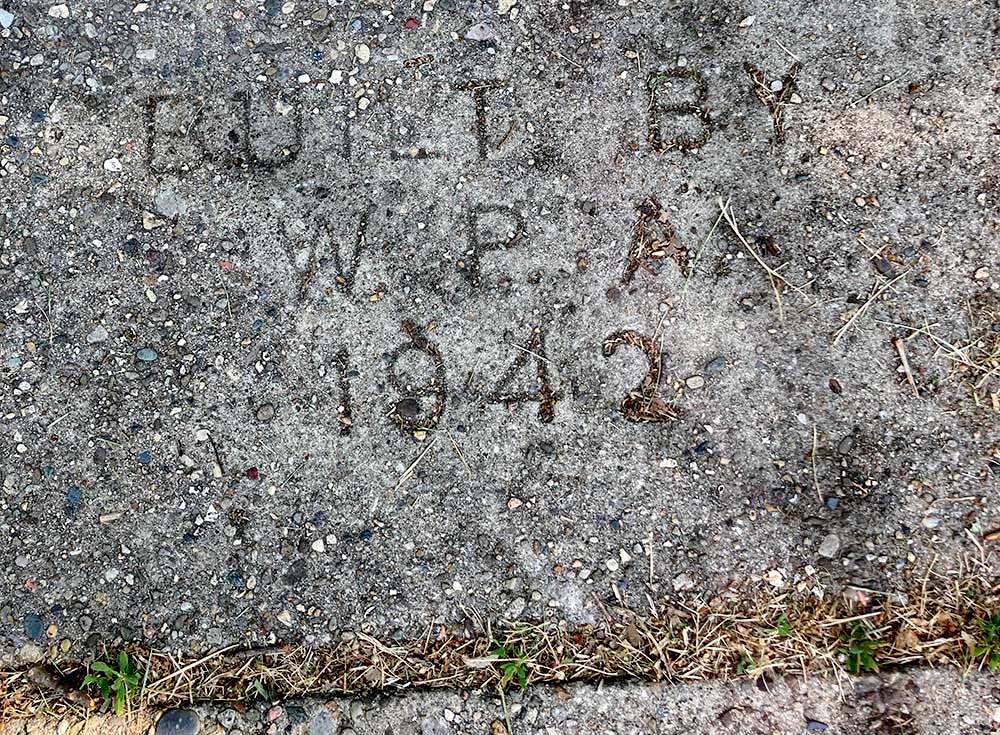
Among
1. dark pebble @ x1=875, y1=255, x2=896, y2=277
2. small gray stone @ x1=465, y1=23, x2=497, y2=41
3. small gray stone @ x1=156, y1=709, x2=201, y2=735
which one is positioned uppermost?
small gray stone @ x1=465, y1=23, x2=497, y2=41

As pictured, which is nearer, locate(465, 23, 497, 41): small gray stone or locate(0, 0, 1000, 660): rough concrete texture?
locate(0, 0, 1000, 660): rough concrete texture

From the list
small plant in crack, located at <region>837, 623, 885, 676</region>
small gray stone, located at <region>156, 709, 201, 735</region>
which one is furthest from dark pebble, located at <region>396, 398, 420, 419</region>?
small plant in crack, located at <region>837, 623, 885, 676</region>

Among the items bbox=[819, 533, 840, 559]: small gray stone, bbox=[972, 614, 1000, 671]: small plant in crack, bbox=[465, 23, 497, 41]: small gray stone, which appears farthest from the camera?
bbox=[465, 23, 497, 41]: small gray stone

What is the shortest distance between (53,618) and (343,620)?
760 millimetres

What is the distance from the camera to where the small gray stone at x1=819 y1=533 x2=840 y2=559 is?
76.0 inches

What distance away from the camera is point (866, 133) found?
206 centimetres

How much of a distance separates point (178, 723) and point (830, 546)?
5.63 feet

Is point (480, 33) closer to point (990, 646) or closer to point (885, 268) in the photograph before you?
point (885, 268)

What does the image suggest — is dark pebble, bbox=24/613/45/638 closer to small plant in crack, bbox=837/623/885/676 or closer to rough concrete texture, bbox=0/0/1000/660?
rough concrete texture, bbox=0/0/1000/660

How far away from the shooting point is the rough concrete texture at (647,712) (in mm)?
1842

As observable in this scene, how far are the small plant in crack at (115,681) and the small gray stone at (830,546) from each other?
178 centimetres

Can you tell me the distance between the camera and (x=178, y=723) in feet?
6.28

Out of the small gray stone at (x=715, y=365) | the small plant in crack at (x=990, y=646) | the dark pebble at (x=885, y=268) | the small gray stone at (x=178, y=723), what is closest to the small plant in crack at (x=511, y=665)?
the small gray stone at (x=178, y=723)

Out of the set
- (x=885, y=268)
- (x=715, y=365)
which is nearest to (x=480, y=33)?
(x=715, y=365)
